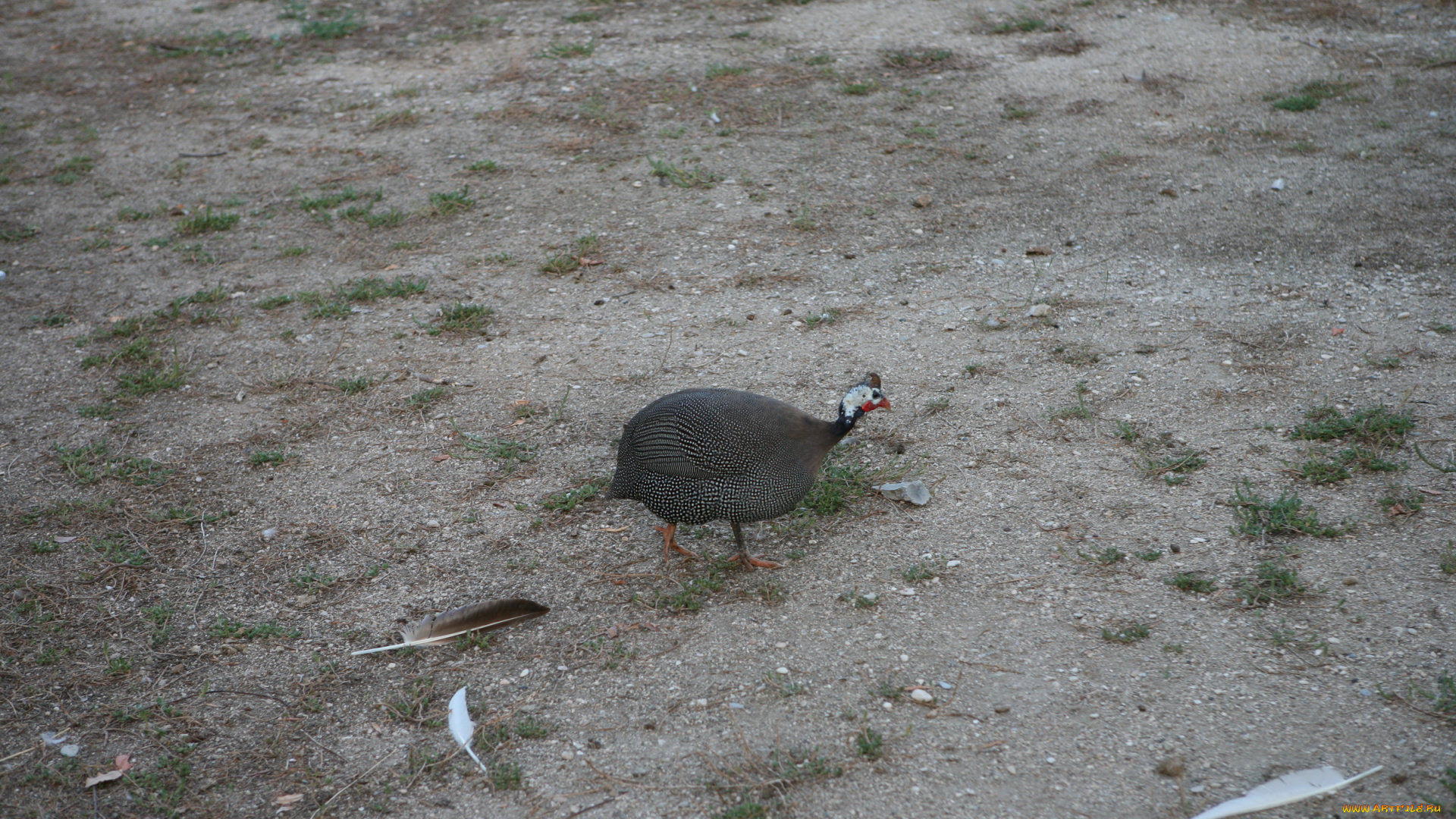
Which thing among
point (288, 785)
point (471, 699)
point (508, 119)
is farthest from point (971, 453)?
→ point (508, 119)

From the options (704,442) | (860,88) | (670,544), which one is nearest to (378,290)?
(670,544)

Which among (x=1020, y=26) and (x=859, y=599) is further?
(x=1020, y=26)

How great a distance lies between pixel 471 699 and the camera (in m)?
3.25

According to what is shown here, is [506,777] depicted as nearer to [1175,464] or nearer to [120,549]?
[120,549]

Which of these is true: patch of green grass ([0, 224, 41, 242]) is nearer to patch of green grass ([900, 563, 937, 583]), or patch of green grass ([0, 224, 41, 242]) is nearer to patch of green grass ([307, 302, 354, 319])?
patch of green grass ([307, 302, 354, 319])

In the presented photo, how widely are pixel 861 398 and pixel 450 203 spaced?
413cm

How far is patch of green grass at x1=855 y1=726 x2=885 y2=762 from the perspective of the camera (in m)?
2.93

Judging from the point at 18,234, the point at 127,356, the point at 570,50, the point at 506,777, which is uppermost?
the point at 570,50

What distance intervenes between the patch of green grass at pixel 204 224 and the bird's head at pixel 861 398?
5052 mm

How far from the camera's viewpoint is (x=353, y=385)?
16.6 ft

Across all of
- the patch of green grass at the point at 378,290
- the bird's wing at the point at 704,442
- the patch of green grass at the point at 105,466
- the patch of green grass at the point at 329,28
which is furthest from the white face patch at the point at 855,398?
the patch of green grass at the point at 329,28

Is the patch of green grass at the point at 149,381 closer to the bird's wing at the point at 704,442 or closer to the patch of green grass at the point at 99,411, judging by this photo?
the patch of green grass at the point at 99,411

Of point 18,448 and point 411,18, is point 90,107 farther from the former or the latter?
point 18,448

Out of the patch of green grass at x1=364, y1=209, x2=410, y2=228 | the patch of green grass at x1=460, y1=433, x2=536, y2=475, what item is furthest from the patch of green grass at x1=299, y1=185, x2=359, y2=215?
the patch of green grass at x1=460, y1=433, x2=536, y2=475
